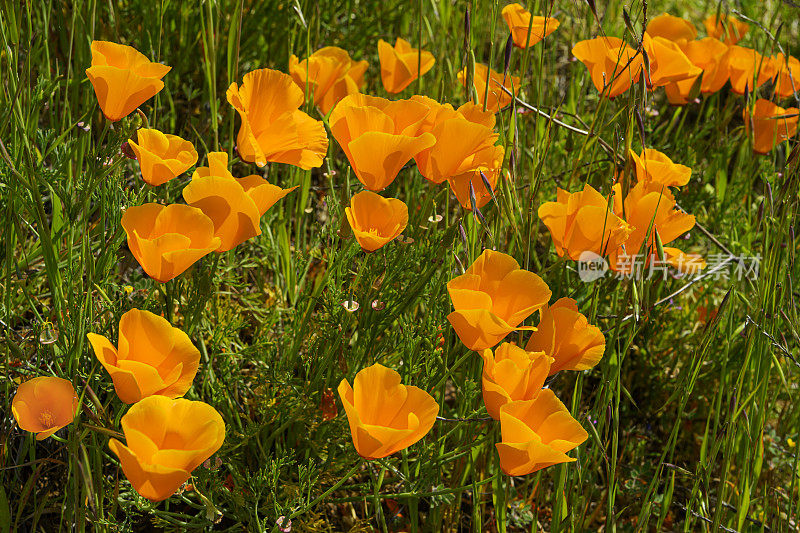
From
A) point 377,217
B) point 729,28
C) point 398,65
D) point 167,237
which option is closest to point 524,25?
point 398,65

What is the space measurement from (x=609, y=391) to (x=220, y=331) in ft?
2.21

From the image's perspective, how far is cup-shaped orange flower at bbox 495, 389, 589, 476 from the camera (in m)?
0.97

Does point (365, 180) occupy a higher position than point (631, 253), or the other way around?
point (365, 180)

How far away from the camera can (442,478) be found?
1.54m

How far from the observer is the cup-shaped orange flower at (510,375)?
1.03 meters

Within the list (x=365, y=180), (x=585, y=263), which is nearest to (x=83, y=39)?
(x=365, y=180)

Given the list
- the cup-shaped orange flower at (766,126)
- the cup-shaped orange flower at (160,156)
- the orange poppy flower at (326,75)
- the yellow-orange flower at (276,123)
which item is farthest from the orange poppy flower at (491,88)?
the cup-shaped orange flower at (766,126)

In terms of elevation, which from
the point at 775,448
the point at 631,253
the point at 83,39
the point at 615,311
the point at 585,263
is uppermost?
the point at 83,39

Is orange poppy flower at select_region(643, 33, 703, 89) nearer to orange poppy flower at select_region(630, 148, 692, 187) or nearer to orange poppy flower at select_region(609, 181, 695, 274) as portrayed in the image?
orange poppy flower at select_region(630, 148, 692, 187)

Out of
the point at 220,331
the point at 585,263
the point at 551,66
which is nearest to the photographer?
the point at 220,331

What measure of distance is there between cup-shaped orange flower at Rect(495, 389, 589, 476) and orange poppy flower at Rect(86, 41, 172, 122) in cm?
68

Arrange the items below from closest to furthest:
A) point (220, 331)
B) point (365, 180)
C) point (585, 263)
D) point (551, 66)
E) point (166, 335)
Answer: point (166, 335) < point (365, 180) < point (220, 331) < point (585, 263) < point (551, 66)

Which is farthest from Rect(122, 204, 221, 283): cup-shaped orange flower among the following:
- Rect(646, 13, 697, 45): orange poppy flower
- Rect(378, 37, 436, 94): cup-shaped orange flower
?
Rect(646, 13, 697, 45): orange poppy flower

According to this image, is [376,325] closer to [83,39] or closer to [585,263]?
[585,263]
